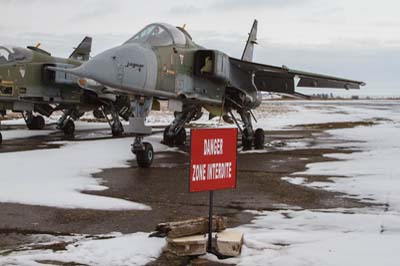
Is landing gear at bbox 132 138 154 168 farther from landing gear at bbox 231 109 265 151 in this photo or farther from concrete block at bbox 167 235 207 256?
concrete block at bbox 167 235 207 256

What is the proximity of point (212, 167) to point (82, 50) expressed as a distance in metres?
19.2

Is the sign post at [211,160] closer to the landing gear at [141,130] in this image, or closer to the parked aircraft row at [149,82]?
the parked aircraft row at [149,82]

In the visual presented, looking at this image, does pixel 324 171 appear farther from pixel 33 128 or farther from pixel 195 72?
pixel 33 128

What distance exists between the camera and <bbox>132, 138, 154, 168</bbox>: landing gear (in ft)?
36.3

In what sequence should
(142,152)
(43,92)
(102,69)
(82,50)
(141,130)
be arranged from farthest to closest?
(82,50) < (43,92) < (142,152) < (141,130) < (102,69)

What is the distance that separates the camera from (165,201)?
7746 millimetres

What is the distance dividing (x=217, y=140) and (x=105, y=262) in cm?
156

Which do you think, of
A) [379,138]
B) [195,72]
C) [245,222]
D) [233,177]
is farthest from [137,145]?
[379,138]

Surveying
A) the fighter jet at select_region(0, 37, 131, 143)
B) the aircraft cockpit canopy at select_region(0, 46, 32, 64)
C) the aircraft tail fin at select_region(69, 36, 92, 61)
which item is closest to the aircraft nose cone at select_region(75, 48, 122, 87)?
the fighter jet at select_region(0, 37, 131, 143)

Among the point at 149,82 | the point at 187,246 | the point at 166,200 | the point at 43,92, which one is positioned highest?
the point at 149,82

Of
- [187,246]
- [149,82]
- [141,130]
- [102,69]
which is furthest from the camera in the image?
[149,82]

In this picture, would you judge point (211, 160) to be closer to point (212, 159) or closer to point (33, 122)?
point (212, 159)

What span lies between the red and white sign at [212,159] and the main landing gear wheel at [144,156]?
19.5ft

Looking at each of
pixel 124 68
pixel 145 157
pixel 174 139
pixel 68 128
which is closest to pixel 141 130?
pixel 145 157
